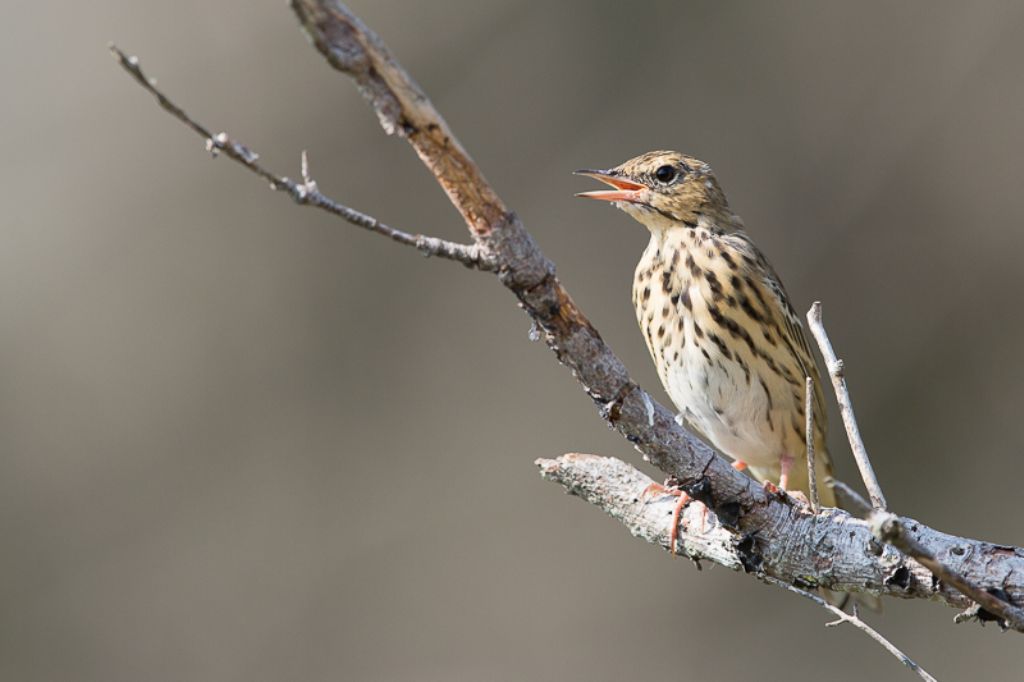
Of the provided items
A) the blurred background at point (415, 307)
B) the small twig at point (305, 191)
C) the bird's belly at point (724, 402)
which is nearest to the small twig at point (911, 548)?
the small twig at point (305, 191)

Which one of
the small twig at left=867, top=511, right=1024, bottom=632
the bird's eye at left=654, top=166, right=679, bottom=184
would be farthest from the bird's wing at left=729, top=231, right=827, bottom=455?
the small twig at left=867, top=511, right=1024, bottom=632

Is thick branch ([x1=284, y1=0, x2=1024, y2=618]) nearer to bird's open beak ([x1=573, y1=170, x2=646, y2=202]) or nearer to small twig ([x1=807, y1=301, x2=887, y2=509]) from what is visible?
small twig ([x1=807, y1=301, x2=887, y2=509])

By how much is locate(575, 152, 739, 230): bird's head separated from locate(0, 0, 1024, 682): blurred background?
2.71 m

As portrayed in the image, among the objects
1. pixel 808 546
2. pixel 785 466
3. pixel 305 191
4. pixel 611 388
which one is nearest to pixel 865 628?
pixel 808 546

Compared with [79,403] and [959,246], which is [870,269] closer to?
[959,246]

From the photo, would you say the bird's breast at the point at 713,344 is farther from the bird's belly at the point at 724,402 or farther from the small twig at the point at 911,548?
the small twig at the point at 911,548

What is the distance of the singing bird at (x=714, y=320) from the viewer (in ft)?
16.2

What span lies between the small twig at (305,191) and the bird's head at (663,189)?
2718 mm

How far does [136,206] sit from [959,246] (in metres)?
5.91

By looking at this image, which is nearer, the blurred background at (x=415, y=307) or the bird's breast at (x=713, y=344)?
the bird's breast at (x=713, y=344)

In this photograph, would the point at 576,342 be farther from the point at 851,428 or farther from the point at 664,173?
the point at 664,173

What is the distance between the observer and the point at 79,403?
877cm

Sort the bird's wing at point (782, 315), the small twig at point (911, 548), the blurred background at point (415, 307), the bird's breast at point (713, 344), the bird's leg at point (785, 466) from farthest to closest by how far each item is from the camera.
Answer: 1. the blurred background at point (415, 307)
2. the bird's leg at point (785, 466)
3. the bird's wing at point (782, 315)
4. the bird's breast at point (713, 344)
5. the small twig at point (911, 548)

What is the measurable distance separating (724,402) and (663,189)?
1.01 m
